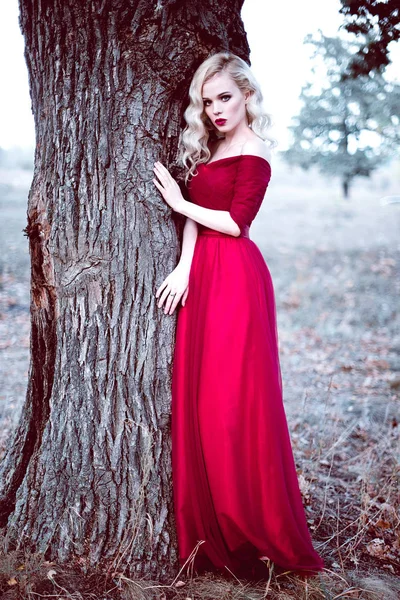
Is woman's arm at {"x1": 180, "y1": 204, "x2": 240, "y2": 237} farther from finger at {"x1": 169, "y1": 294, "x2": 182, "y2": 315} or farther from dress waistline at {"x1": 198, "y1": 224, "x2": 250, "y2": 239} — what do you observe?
finger at {"x1": 169, "y1": 294, "x2": 182, "y2": 315}

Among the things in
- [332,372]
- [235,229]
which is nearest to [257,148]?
[235,229]

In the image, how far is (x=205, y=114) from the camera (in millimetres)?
2773

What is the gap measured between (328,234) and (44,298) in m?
14.0

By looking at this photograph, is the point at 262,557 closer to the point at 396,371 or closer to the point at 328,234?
the point at 396,371

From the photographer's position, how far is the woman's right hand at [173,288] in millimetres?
2545

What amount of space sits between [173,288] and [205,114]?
103 cm

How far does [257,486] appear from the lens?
2570mm

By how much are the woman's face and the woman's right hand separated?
894mm

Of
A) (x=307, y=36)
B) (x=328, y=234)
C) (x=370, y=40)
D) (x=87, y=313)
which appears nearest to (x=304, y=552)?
(x=87, y=313)

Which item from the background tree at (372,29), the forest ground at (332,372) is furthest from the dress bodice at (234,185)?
the forest ground at (332,372)

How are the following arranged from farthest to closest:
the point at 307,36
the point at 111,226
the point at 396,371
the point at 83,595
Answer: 1. the point at 307,36
2. the point at 396,371
3. the point at 111,226
4. the point at 83,595

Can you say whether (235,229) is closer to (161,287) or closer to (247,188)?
(247,188)

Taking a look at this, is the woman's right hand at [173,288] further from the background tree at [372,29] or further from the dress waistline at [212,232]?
the background tree at [372,29]

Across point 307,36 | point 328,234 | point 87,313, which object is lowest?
point 87,313
